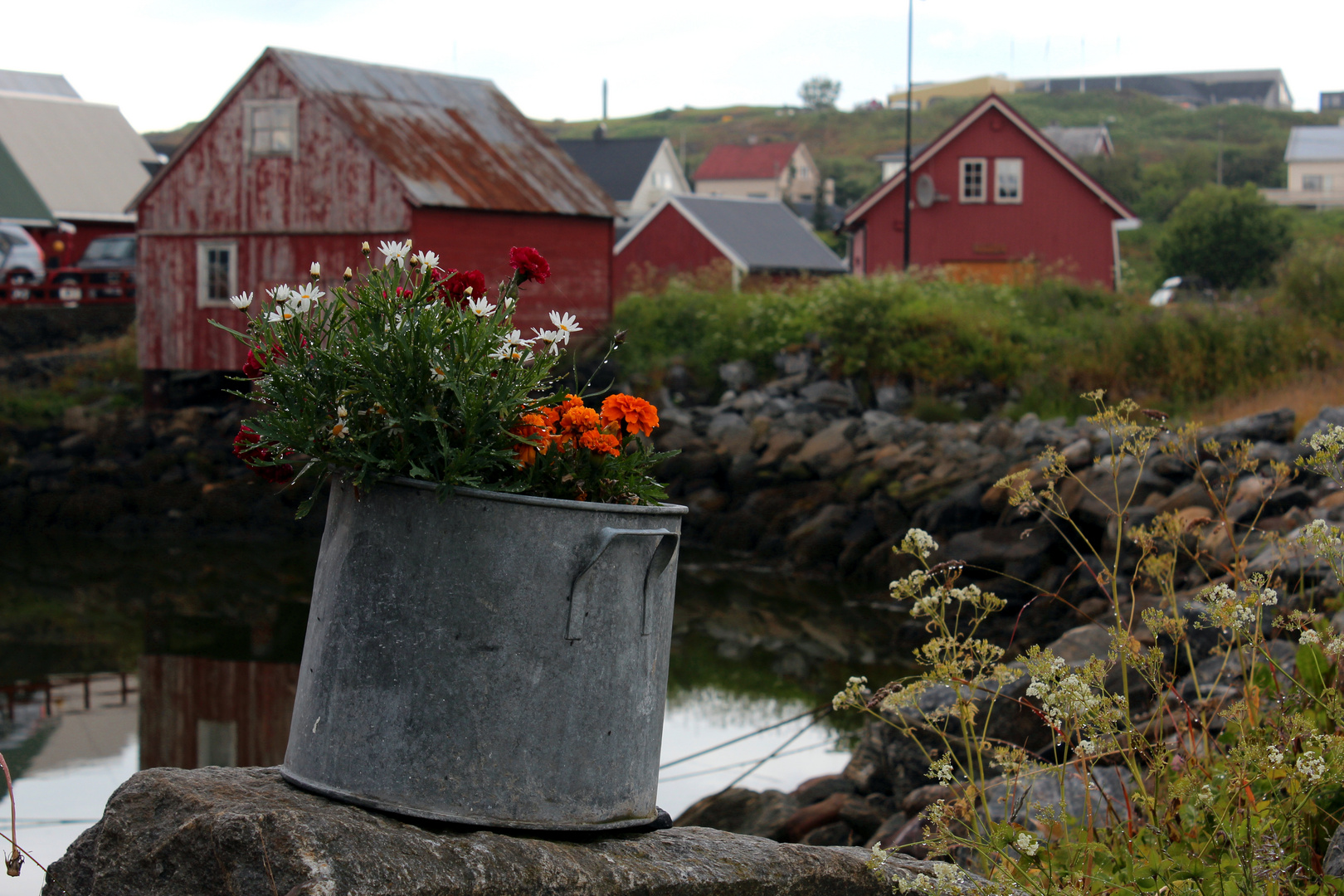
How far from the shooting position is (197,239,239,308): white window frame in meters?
22.1

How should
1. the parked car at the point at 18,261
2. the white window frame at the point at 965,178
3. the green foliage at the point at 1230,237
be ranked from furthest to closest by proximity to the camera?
the green foliage at the point at 1230,237
the white window frame at the point at 965,178
the parked car at the point at 18,261

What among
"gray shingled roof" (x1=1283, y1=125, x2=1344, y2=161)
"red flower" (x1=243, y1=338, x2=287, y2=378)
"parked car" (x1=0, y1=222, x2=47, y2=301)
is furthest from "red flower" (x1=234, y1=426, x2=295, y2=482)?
"gray shingled roof" (x1=1283, y1=125, x2=1344, y2=161)

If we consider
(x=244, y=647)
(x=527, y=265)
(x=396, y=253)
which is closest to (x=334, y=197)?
(x=244, y=647)

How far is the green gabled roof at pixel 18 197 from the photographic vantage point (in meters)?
32.4

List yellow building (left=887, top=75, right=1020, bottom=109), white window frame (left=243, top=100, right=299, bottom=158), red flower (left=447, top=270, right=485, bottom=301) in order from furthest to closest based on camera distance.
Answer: yellow building (left=887, top=75, right=1020, bottom=109)
white window frame (left=243, top=100, right=299, bottom=158)
red flower (left=447, top=270, right=485, bottom=301)

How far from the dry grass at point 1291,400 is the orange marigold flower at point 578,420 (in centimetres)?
1183

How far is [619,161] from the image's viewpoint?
182 ft

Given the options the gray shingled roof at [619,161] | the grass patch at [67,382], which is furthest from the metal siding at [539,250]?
the gray shingled roof at [619,161]

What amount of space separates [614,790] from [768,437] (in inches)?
632

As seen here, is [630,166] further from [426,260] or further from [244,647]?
[426,260]

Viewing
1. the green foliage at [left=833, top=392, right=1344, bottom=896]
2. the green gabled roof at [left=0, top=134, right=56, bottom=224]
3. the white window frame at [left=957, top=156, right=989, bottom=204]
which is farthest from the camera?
the green gabled roof at [left=0, top=134, right=56, bottom=224]

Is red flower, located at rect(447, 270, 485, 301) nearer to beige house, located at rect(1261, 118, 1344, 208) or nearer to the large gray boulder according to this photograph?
the large gray boulder

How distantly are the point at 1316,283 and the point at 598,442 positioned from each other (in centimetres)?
1801

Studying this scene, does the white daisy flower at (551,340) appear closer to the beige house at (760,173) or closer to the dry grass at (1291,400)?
the dry grass at (1291,400)
